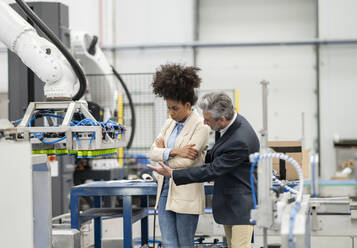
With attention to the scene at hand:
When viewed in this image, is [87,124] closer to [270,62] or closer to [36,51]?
[36,51]

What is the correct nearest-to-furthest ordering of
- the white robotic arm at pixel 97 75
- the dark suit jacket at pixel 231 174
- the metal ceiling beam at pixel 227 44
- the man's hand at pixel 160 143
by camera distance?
the dark suit jacket at pixel 231 174
the man's hand at pixel 160 143
the white robotic arm at pixel 97 75
the metal ceiling beam at pixel 227 44

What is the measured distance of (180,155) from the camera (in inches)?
97.9

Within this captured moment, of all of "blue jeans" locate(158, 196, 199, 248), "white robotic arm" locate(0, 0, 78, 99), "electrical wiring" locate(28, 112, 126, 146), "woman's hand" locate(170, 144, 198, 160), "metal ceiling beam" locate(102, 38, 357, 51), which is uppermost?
"metal ceiling beam" locate(102, 38, 357, 51)

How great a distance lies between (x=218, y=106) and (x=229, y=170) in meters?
0.32

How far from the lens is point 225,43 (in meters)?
7.98

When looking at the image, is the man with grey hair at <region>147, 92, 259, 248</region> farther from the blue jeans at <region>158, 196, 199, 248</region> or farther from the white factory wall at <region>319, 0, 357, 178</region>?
the white factory wall at <region>319, 0, 357, 178</region>

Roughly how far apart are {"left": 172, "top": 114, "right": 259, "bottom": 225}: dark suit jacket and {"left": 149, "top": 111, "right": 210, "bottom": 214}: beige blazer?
94 millimetres

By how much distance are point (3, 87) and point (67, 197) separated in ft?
4.30

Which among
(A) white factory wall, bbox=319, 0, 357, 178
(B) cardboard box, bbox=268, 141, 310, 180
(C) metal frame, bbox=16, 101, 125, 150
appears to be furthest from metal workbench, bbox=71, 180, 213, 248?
(A) white factory wall, bbox=319, 0, 357, 178

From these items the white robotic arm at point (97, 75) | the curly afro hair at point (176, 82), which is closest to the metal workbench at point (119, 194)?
the curly afro hair at point (176, 82)

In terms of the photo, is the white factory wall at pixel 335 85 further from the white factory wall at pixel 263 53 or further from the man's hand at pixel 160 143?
the man's hand at pixel 160 143

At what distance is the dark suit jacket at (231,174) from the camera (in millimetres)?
2354

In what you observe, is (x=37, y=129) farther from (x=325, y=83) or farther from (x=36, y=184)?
(x=325, y=83)

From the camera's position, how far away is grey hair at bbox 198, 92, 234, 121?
2.38 m
